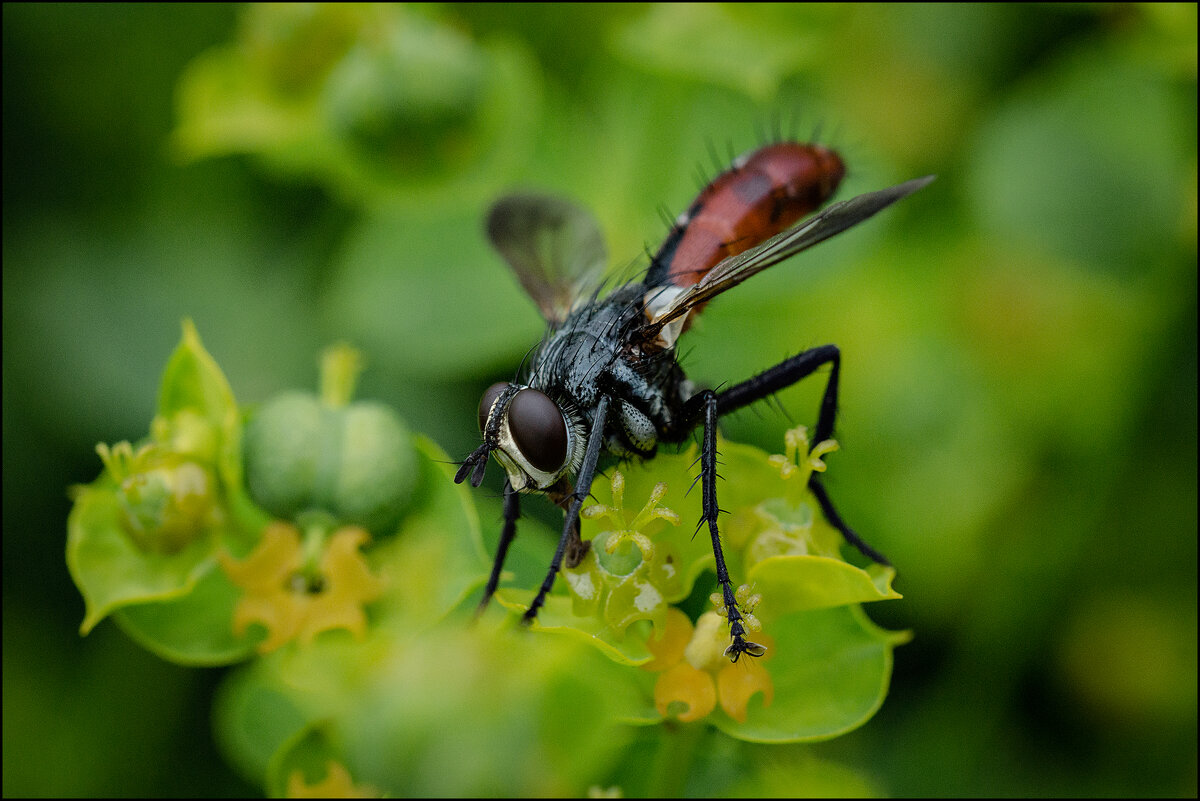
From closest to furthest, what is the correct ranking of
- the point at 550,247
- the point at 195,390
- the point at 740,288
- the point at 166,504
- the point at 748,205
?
the point at 166,504 < the point at 195,390 < the point at 748,205 < the point at 550,247 < the point at 740,288

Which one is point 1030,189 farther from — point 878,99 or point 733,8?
point 733,8

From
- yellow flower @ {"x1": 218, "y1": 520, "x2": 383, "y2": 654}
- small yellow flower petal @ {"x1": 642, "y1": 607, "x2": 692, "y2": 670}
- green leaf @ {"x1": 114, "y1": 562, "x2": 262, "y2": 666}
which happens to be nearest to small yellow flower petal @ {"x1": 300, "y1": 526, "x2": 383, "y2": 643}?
yellow flower @ {"x1": 218, "y1": 520, "x2": 383, "y2": 654}

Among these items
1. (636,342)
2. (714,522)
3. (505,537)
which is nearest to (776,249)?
(636,342)

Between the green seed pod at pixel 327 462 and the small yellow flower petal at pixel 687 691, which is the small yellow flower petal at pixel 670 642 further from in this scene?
the green seed pod at pixel 327 462

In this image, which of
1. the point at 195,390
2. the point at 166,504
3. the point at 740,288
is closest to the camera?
the point at 166,504

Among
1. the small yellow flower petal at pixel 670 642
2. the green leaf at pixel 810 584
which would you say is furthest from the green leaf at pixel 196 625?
the green leaf at pixel 810 584

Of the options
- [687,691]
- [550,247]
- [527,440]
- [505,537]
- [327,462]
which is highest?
[550,247]

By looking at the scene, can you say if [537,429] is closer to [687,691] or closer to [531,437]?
[531,437]

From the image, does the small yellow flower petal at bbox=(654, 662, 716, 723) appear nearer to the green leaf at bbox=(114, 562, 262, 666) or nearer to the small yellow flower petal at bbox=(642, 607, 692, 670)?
the small yellow flower petal at bbox=(642, 607, 692, 670)
